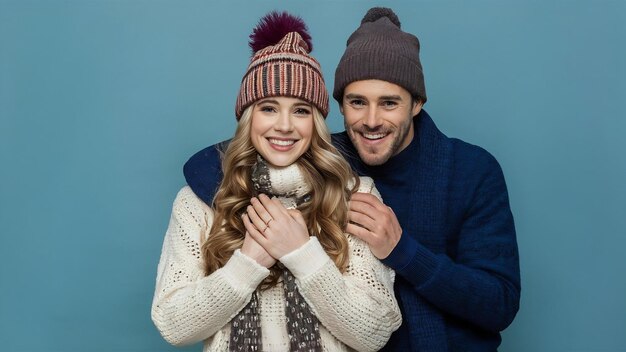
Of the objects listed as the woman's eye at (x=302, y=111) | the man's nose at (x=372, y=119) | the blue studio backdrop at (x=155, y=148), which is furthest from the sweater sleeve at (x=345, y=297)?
the blue studio backdrop at (x=155, y=148)

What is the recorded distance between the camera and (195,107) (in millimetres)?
3660

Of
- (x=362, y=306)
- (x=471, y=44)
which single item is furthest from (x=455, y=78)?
(x=362, y=306)

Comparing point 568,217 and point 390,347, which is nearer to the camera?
point 390,347

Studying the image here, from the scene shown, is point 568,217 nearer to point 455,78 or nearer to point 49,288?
point 455,78

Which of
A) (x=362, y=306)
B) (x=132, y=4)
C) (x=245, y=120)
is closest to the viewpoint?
(x=362, y=306)

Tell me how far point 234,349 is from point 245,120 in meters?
0.64

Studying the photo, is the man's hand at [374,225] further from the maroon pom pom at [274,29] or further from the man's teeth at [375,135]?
the maroon pom pom at [274,29]

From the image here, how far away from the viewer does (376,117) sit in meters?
2.88

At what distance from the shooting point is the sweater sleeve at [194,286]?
248 cm

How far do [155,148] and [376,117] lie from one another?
1110mm

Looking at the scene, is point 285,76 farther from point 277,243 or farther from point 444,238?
point 444,238

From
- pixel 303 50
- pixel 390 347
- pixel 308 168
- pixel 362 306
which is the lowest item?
pixel 390 347

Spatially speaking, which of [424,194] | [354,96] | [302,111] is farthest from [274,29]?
[424,194]

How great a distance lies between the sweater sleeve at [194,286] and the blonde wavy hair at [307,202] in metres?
0.05
